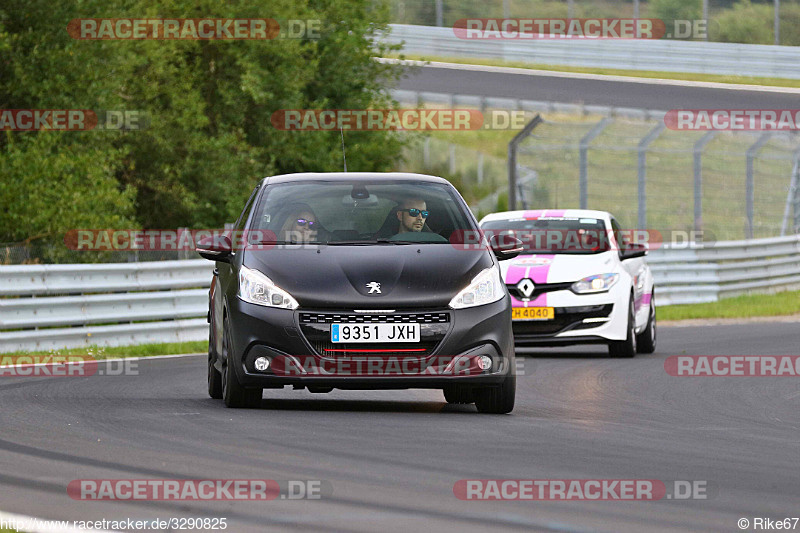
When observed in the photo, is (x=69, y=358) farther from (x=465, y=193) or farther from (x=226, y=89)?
(x=465, y=193)

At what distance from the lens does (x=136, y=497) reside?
6531 mm

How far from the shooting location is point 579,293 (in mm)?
16328

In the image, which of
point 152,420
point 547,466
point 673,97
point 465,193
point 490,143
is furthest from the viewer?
point 490,143

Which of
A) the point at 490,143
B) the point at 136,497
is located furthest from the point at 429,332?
the point at 490,143

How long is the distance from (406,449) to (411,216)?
2.79 metres

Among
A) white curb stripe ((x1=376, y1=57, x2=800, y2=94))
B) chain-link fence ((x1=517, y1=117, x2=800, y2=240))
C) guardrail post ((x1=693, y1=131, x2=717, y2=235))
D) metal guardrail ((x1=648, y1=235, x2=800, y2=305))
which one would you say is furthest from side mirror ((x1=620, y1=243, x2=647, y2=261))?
white curb stripe ((x1=376, y1=57, x2=800, y2=94))

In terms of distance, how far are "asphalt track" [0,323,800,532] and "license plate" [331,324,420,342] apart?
49cm

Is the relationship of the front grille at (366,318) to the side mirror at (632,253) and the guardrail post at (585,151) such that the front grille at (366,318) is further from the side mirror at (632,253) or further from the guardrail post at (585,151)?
the guardrail post at (585,151)

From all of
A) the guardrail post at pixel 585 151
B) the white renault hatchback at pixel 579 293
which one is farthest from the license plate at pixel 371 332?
the guardrail post at pixel 585 151

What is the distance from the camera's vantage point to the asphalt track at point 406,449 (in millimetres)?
6168

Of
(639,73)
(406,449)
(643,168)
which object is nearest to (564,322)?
(406,449)

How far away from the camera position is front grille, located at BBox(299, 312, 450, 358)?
31.4 feet

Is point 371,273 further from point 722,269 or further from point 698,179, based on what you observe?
point 722,269

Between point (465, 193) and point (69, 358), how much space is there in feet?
93.1
